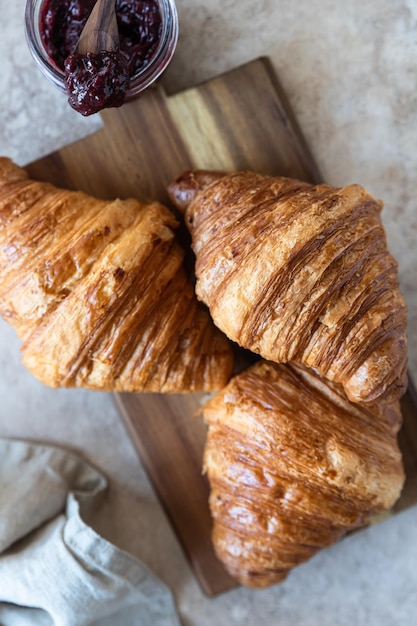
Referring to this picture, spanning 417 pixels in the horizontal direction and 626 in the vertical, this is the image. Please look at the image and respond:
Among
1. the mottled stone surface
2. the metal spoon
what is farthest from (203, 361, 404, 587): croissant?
the metal spoon

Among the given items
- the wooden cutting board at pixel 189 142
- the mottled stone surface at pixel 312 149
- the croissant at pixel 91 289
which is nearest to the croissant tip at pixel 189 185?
the croissant at pixel 91 289


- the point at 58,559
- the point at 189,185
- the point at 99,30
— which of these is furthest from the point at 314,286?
the point at 58,559

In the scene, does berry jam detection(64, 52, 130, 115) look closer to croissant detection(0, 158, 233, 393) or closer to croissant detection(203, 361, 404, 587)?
croissant detection(0, 158, 233, 393)

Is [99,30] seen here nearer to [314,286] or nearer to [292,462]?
[314,286]

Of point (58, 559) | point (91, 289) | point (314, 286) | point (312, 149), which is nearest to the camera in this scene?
point (314, 286)

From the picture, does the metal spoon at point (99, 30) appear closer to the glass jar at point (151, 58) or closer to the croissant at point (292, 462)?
the glass jar at point (151, 58)

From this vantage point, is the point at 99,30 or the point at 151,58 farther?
the point at 151,58

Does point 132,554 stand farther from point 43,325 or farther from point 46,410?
point 43,325

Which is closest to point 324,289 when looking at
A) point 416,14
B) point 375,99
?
point 375,99
